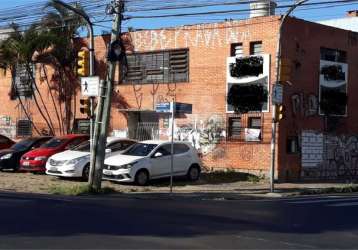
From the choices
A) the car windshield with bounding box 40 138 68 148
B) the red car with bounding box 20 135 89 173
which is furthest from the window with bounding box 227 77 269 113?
the car windshield with bounding box 40 138 68 148

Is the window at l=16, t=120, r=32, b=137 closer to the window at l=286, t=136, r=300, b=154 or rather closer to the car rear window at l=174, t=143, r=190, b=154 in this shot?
the car rear window at l=174, t=143, r=190, b=154

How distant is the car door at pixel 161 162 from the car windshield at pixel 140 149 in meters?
0.27

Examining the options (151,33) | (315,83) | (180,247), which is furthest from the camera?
(151,33)

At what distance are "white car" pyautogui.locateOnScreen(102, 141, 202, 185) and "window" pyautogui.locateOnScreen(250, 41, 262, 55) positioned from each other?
19.9 ft

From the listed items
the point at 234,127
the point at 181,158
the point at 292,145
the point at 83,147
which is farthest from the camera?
the point at 234,127

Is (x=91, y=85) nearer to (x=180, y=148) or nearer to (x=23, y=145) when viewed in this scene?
(x=180, y=148)

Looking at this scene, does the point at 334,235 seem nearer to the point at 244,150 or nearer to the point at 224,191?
the point at 224,191

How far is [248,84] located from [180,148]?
18.3 ft

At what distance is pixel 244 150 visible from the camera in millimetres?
28406

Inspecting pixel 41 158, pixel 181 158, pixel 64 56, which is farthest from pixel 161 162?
pixel 64 56

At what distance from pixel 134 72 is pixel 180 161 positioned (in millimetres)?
9114

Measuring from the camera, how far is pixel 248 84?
93.9 ft

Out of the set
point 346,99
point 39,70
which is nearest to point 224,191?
point 346,99

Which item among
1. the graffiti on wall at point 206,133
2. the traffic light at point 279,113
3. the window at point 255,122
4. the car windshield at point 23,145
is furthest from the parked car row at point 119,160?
the window at point 255,122
